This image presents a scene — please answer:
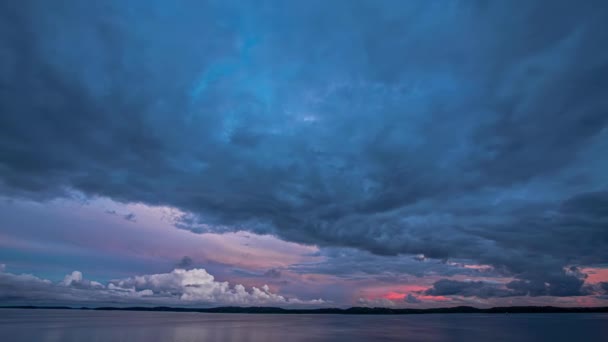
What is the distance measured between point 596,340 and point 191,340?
105049mm

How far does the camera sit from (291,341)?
89.6m

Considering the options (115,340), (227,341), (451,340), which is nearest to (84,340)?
(115,340)

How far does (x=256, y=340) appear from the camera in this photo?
305 ft

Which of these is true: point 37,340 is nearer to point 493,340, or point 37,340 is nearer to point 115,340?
point 115,340

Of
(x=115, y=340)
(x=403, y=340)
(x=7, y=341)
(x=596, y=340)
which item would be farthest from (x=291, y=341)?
(x=596, y=340)

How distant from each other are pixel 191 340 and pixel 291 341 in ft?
76.3

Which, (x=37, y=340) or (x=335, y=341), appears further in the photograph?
(x=335, y=341)

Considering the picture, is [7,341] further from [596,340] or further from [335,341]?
[596,340]

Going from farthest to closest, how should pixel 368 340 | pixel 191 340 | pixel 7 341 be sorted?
pixel 368 340
pixel 191 340
pixel 7 341

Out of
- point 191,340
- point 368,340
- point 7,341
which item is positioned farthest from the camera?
point 368,340

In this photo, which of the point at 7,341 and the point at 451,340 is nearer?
the point at 7,341

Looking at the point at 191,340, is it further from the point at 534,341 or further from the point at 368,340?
the point at 534,341

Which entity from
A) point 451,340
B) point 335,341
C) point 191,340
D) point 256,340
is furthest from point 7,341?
point 451,340

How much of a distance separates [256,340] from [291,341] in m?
9.50
